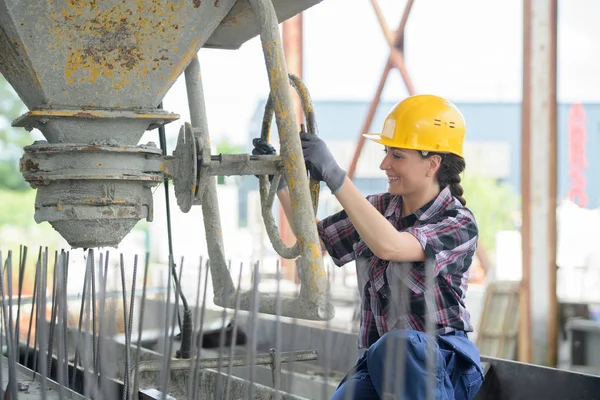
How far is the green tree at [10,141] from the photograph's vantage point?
724 inches

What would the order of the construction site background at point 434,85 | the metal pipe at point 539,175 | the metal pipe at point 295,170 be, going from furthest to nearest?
the construction site background at point 434,85, the metal pipe at point 539,175, the metal pipe at point 295,170

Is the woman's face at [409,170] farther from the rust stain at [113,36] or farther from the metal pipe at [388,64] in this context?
the metal pipe at [388,64]

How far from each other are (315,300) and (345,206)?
1.05 ft

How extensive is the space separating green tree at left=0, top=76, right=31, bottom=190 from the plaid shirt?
17.3m

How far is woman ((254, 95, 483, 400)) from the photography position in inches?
83.8

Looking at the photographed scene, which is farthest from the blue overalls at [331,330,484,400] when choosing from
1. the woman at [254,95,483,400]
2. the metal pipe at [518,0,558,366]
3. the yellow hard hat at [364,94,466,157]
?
the metal pipe at [518,0,558,366]

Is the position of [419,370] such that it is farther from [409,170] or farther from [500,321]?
[500,321]

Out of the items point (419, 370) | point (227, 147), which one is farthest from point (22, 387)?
point (227, 147)

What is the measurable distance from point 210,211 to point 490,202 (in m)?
19.4

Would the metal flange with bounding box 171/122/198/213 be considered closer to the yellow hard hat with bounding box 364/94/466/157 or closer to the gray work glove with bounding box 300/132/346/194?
the gray work glove with bounding box 300/132/346/194

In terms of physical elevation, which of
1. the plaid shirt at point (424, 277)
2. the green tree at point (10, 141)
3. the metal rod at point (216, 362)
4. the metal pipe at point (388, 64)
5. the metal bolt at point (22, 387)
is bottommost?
the metal bolt at point (22, 387)

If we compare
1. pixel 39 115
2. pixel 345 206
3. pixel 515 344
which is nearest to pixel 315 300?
pixel 345 206

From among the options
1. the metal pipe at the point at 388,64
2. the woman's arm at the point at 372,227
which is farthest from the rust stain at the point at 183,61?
the metal pipe at the point at 388,64

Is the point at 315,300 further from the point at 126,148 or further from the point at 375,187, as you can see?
the point at 375,187
